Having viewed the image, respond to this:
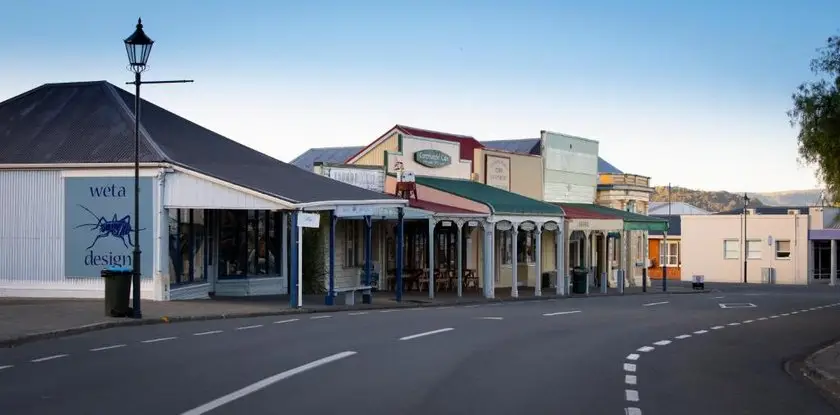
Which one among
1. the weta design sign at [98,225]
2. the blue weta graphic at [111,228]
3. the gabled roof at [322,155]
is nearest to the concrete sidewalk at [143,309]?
the weta design sign at [98,225]

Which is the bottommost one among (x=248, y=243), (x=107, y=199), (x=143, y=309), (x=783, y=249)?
(x=143, y=309)

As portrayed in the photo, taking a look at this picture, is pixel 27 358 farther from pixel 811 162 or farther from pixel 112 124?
pixel 811 162

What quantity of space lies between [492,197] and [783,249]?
40.6m

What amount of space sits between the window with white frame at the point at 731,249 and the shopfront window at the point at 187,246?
2043 inches

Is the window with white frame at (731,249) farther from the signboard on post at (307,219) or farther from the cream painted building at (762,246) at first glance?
the signboard on post at (307,219)

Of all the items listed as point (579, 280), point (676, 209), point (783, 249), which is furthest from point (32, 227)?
point (676, 209)

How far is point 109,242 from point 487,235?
14.1 metres

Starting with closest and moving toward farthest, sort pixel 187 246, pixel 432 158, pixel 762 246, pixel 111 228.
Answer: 1. pixel 111 228
2. pixel 187 246
3. pixel 432 158
4. pixel 762 246

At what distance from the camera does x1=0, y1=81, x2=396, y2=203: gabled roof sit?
96.0 ft

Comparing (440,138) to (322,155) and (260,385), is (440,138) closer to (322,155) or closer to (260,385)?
(322,155)

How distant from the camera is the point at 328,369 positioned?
14414mm

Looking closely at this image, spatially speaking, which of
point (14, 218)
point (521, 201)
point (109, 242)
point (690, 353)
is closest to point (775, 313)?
point (521, 201)

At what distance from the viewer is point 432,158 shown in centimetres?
4309

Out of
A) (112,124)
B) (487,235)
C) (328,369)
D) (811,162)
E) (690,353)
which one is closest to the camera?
(328,369)
